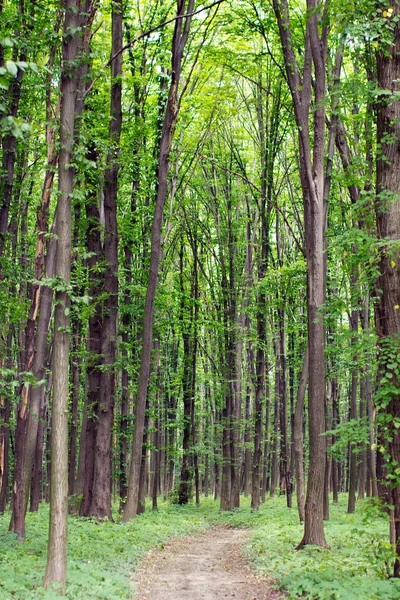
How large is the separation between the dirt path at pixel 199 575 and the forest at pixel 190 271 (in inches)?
5.1

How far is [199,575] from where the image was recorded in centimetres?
976

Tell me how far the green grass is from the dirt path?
0.86ft

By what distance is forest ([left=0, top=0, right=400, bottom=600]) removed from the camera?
24.9ft

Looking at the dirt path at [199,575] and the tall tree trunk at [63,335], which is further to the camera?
the dirt path at [199,575]

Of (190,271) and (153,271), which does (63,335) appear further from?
(190,271)

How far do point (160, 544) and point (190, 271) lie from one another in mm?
17408

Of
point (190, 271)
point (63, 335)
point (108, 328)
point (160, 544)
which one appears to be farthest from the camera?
point (190, 271)

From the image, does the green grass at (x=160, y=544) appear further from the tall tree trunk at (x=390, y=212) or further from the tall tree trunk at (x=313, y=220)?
the tall tree trunk at (x=313, y=220)

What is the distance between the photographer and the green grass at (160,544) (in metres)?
6.98

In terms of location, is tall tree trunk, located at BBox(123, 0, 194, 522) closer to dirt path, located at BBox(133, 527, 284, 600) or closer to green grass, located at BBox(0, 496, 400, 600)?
green grass, located at BBox(0, 496, 400, 600)

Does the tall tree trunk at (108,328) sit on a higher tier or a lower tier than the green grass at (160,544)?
higher

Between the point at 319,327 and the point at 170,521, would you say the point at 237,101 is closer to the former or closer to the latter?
the point at 319,327

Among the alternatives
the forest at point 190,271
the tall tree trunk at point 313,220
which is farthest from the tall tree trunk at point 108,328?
the tall tree trunk at point 313,220

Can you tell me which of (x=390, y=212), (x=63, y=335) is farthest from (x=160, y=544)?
(x=390, y=212)
